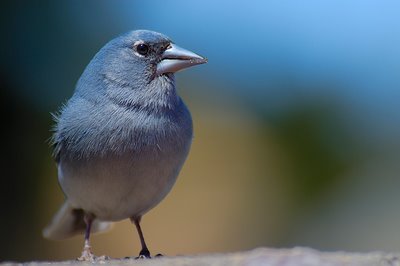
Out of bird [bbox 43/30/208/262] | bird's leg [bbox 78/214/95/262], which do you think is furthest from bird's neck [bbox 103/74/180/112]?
bird's leg [bbox 78/214/95/262]

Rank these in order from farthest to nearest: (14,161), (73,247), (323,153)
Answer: (323,153)
(14,161)
(73,247)

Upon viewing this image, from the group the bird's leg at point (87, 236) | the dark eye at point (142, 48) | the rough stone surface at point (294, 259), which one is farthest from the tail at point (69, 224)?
the rough stone surface at point (294, 259)

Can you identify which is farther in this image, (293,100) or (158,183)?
(293,100)

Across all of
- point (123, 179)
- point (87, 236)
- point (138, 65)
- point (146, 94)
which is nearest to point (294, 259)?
point (123, 179)

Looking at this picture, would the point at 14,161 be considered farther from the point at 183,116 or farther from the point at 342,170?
the point at 183,116

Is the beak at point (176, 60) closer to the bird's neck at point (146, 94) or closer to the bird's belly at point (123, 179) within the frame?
the bird's neck at point (146, 94)

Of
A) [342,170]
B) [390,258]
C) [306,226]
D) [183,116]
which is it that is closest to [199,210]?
[306,226]
